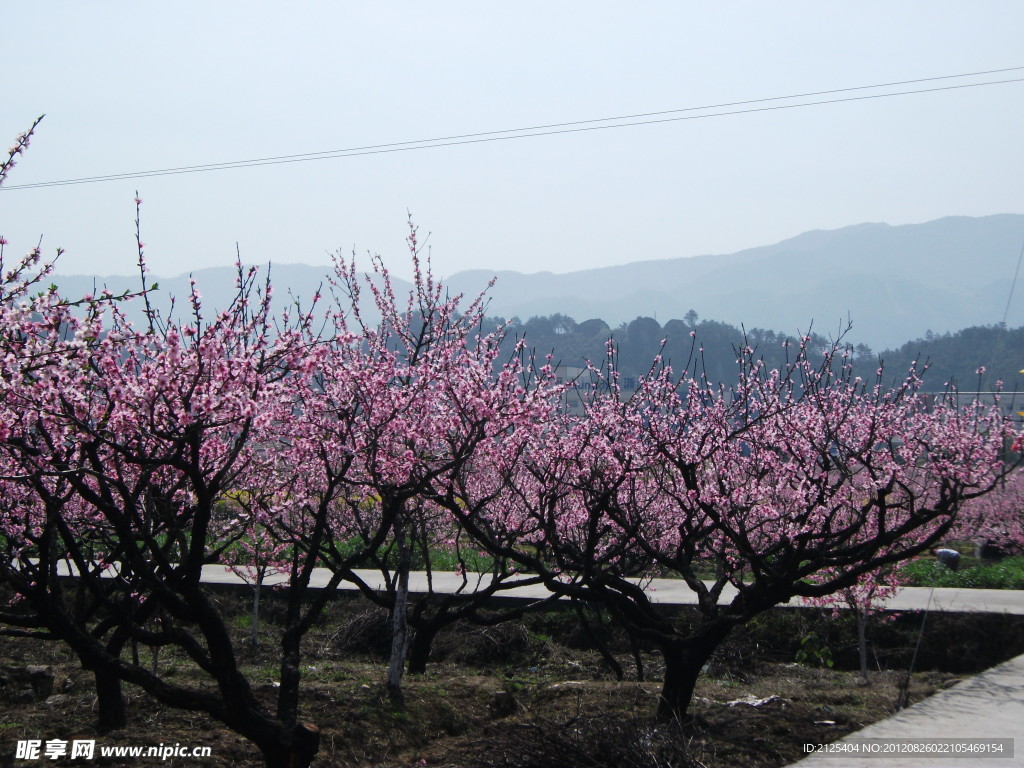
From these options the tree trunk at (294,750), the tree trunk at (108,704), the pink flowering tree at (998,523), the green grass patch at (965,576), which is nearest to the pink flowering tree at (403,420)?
the tree trunk at (294,750)

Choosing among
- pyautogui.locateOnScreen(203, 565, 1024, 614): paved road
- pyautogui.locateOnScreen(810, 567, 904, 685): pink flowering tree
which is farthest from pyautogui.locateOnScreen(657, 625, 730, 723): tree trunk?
pyautogui.locateOnScreen(203, 565, 1024, 614): paved road

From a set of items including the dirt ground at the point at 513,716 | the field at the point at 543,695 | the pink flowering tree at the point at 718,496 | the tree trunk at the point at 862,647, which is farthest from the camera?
the tree trunk at the point at 862,647

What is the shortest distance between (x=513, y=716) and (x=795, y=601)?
21.5 ft

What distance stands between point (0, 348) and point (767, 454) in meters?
7.35

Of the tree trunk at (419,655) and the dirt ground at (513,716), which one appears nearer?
the dirt ground at (513,716)

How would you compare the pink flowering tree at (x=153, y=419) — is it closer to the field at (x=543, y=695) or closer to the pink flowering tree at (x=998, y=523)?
the field at (x=543, y=695)

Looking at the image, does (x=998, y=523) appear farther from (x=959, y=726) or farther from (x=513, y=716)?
(x=513, y=716)

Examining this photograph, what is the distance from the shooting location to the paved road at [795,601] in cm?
1425

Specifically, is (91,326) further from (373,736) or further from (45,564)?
(373,736)

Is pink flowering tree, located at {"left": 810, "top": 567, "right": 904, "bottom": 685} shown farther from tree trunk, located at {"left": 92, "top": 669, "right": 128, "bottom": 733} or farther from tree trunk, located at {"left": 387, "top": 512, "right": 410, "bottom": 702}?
tree trunk, located at {"left": 92, "top": 669, "right": 128, "bottom": 733}

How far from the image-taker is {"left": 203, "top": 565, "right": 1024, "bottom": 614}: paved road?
561 inches

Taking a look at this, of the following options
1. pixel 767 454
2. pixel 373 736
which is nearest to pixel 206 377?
pixel 373 736

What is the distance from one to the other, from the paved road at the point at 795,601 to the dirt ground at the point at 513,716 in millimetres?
2422

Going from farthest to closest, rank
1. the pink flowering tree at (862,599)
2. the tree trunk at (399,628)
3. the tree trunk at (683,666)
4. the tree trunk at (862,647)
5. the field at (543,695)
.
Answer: the pink flowering tree at (862,599), the tree trunk at (862,647), the tree trunk at (399,628), the tree trunk at (683,666), the field at (543,695)
